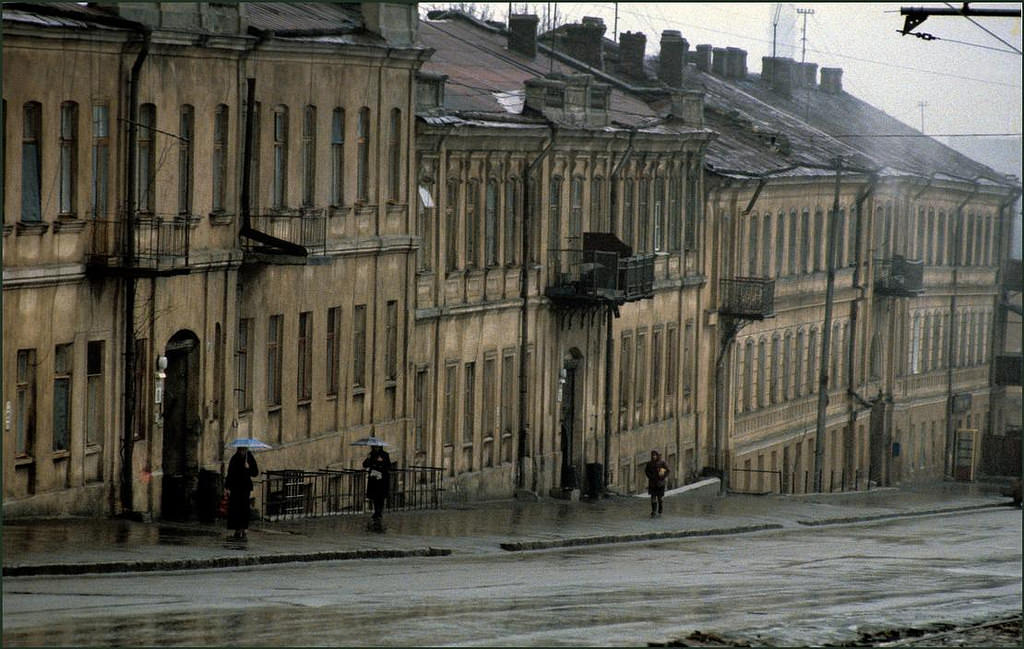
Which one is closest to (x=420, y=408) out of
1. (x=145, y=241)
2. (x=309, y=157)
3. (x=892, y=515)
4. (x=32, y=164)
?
(x=309, y=157)

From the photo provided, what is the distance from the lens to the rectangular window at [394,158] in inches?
1827

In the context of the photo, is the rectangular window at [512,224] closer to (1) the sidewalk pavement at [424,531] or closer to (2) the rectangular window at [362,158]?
(1) the sidewalk pavement at [424,531]

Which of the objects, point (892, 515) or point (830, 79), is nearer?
point (892, 515)

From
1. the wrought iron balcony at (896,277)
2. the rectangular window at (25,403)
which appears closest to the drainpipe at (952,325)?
the wrought iron balcony at (896,277)

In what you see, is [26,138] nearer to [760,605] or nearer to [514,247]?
[760,605]

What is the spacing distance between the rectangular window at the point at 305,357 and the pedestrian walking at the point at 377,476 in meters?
3.22

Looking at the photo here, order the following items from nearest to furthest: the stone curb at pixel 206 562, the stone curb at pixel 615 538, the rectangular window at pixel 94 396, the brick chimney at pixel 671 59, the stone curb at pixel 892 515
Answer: the stone curb at pixel 206 562
the rectangular window at pixel 94 396
the stone curb at pixel 615 538
the stone curb at pixel 892 515
the brick chimney at pixel 671 59

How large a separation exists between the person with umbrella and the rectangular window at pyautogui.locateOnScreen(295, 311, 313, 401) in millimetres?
8675

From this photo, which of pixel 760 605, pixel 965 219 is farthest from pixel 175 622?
pixel 965 219

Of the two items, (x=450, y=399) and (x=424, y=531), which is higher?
(x=450, y=399)

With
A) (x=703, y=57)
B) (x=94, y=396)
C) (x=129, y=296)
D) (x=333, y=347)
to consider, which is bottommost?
(x=94, y=396)

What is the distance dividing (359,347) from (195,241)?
8.24m

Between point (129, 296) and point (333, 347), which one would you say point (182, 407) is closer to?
point (129, 296)

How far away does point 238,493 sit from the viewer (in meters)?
33.6
